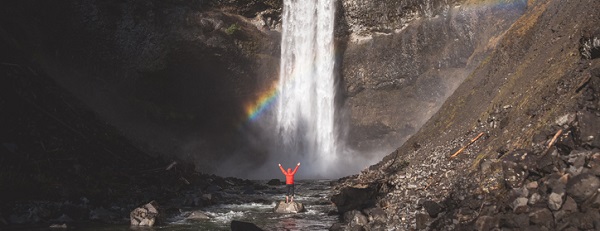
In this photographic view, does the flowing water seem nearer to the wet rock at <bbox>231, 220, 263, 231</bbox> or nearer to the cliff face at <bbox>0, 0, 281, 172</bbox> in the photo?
the wet rock at <bbox>231, 220, 263, 231</bbox>

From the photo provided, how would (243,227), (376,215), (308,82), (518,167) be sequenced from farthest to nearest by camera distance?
(308,82) < (376,215) < (243,227) < (518,167)

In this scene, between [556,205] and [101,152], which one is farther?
[101,152]

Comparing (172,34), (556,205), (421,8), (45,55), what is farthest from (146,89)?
(556,205)

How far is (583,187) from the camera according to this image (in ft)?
23.5

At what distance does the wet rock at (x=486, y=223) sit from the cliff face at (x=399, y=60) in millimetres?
27328

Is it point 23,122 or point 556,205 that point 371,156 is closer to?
point 23,122

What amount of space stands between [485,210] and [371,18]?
3256cm

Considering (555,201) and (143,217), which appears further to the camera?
(143,217)

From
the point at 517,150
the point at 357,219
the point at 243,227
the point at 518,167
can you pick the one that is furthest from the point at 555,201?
the point at 243,227

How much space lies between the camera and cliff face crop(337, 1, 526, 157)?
35656 millimetres

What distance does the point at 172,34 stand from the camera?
35.7 meters

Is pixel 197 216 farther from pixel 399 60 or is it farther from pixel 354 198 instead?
pixel 399 60

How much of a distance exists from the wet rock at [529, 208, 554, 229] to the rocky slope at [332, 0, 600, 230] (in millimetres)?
15

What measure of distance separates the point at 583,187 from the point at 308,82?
34.2 m
